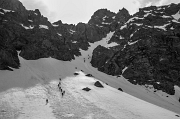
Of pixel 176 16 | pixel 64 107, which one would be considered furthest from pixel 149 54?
pixel 64 107

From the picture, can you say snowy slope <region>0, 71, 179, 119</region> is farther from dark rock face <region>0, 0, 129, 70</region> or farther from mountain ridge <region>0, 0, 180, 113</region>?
dark rock face <region>0, 0, 129, 70</region>

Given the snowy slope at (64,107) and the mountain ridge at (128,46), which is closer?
the snowy slope at (64,107)

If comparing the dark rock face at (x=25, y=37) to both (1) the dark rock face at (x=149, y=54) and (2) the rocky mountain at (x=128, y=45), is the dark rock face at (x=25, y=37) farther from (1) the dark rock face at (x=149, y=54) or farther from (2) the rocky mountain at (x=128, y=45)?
(1) the dark rock face at (x=149, y=54)

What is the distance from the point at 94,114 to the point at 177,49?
208ft

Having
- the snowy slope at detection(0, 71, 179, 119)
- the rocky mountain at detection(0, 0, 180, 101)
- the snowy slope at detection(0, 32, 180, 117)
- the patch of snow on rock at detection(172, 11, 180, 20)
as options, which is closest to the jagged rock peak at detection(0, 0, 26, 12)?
the rocky mountain at detection(0, 0, 180, 101)

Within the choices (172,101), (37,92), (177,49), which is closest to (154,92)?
(172,101)

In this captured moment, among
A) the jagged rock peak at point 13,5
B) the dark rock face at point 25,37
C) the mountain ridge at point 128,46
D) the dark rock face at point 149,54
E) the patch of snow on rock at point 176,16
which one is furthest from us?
the patch of snow on rock at point 176,16

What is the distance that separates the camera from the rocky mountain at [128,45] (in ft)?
211

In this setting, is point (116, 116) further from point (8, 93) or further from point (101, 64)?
point (101, 64)

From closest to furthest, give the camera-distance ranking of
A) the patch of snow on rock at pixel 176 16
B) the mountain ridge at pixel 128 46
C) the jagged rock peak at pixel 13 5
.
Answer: the mountain ridge at pixel 128 46, the jagged rock peak at pixel 13 5, the patch of snow on rock at pixel 176 16

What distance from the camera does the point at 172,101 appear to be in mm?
54812

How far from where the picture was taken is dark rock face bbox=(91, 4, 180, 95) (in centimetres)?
6488

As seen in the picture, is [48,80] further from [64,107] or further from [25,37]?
[25,37]

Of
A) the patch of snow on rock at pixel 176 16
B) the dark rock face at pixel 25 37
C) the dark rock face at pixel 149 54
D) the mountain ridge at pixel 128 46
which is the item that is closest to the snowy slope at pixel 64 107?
the mountain ridge at pixel 128 46
